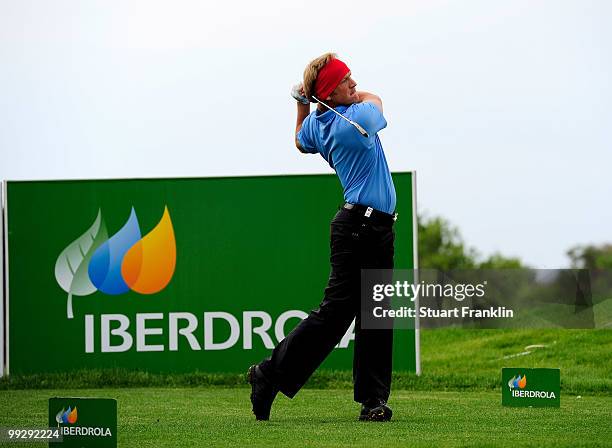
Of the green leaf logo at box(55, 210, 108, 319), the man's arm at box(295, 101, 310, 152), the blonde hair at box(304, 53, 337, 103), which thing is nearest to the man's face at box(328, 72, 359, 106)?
the blonde hair at box(304, 53, 337, 103)

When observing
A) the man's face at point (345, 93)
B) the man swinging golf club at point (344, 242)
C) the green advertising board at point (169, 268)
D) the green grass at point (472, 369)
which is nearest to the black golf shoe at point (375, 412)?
the man swinging golf club at point (344, 242)

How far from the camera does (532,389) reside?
22.1 ft

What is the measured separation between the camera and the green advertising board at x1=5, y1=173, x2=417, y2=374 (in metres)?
9.27

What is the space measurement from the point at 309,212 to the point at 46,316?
2.22m

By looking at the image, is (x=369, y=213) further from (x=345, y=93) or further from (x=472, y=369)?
(x=472, y=369)

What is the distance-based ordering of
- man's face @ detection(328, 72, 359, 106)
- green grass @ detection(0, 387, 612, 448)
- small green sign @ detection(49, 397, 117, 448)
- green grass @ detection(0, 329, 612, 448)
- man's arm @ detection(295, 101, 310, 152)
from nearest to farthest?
1. small green sign @ detection(49, 397, 117, 448)
2. green grass @ detection(0, 387, 612, 448)
3. green grass @ detection(0, 329, 612, 448)
4. man's face @ detection(328, 72, 359, 106)
5. man's arm @ detection(295, 101, 310, 152)

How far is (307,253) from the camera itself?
9.35m

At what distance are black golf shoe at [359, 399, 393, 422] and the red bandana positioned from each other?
61.7 inches

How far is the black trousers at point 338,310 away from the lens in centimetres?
597

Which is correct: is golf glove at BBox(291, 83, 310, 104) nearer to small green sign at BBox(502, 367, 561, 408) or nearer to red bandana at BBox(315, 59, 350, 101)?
red bandana at BBox(315, 59, 350, 101)

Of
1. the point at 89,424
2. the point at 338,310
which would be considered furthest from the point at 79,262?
the point at 89,424

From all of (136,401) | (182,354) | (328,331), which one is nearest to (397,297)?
(182,354)

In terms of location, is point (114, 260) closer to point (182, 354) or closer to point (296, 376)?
point (182, 354)

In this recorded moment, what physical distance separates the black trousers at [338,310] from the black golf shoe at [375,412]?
0.03 meters
